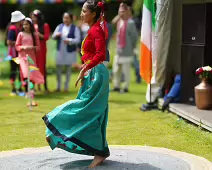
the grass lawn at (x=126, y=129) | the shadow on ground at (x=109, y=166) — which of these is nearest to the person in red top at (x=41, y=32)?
the grass lawn at (x=126, y=129)

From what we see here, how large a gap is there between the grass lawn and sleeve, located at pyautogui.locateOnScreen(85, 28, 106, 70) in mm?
1767

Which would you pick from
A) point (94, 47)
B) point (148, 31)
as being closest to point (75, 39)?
point (148, 31)

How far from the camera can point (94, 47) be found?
609cm

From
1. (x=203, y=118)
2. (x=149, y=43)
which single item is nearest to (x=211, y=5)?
(x=149, y=43)

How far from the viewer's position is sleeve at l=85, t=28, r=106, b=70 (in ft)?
19.6

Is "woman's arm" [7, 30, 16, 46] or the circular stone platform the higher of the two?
"woman's arm" [7, 30, 16, 46]

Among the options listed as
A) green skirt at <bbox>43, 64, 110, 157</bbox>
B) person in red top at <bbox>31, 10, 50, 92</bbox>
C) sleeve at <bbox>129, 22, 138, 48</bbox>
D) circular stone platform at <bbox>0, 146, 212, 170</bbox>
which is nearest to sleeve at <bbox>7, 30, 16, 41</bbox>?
person in red top at <bbox>31, 10, 50, 92</bbox>

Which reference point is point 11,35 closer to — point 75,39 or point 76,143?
point 75,39

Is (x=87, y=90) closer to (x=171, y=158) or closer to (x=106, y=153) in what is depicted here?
(x=106, y=153)

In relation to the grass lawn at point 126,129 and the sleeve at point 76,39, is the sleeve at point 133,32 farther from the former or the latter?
the grass lawn at point 126,129

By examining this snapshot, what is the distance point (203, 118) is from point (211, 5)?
1.96m

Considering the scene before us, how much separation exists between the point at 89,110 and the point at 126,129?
259cm

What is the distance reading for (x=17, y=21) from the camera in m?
11.3

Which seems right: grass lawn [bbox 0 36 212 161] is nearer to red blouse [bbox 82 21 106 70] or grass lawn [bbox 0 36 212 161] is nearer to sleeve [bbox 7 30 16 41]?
sleeve [bbox 7 30 16 41]
